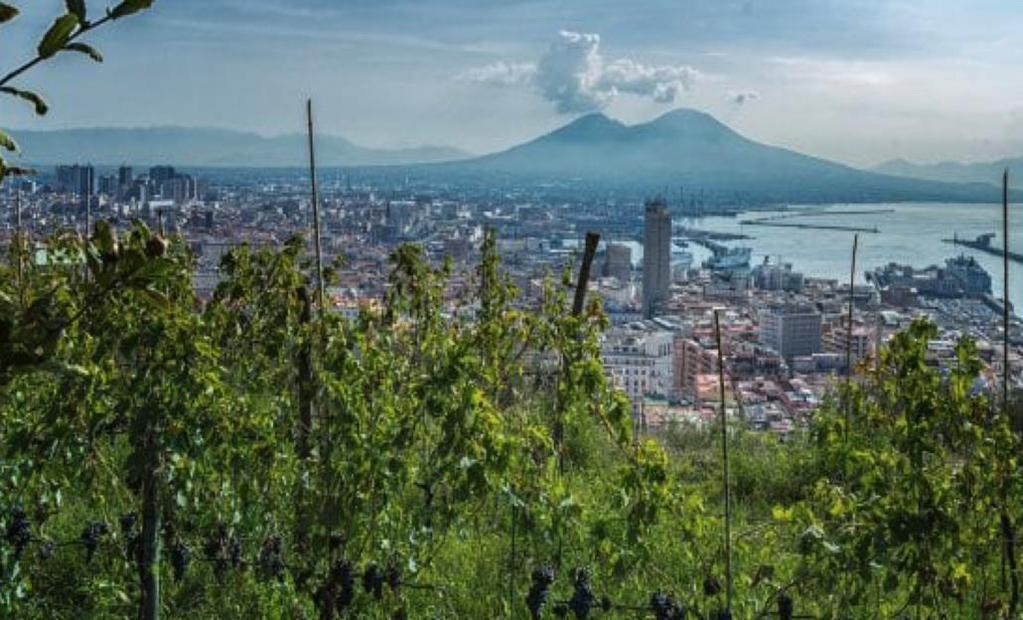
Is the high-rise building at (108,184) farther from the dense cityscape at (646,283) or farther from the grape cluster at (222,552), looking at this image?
the grape cluster at (222,552)

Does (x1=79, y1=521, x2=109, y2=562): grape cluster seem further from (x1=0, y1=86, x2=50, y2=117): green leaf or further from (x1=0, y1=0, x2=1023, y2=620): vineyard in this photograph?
(x1=0, y1=86, x2=50, y2=117): green leaf

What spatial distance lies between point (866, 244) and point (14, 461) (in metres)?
25.8

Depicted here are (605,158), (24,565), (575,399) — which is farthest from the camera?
(605,158)

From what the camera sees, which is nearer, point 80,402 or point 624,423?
point 624,423

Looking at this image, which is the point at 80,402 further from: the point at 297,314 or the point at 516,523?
the point at 516,523

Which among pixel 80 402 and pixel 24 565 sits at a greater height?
pixel 80 402

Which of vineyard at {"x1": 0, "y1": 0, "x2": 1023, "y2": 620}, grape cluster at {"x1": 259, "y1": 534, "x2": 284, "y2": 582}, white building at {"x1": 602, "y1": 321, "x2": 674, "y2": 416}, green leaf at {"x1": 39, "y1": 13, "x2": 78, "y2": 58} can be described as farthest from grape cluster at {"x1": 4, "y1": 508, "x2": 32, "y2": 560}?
white building at {"x1": 602, "y1": 321, "x2": 674, "y2": 416}

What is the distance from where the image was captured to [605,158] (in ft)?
207

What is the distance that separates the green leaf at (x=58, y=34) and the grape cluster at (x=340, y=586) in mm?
2191

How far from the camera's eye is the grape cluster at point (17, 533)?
3.35 m

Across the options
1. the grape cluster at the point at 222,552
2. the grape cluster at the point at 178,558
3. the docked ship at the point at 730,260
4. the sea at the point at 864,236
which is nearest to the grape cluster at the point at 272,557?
the grape cluster at the point at 222,552

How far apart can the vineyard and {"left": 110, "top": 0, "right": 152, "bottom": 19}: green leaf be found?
1624 mm

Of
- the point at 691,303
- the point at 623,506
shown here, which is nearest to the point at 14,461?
the point at 623,506

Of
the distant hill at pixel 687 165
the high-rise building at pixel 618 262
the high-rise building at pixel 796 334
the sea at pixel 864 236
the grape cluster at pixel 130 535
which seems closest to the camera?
the grape cluster at pixel 130 535
